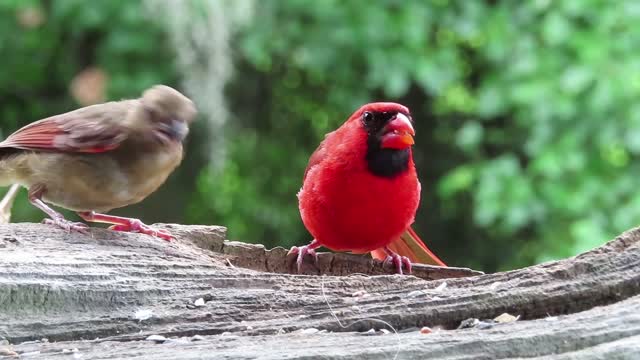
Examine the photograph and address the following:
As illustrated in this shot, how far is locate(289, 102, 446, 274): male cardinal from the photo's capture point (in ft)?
8.59

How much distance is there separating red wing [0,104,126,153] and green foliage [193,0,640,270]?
5.32ft

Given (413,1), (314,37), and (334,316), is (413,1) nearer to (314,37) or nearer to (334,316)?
(314,37)

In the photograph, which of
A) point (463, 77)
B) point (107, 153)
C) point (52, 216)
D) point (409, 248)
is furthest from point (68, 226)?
point (463, 77)

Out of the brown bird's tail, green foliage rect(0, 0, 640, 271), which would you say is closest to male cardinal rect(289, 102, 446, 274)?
the brown bird's tail

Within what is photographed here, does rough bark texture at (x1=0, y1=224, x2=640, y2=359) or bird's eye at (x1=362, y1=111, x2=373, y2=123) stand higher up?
bird's eye at (x1=362, y1=111, x2=373, y2=123)

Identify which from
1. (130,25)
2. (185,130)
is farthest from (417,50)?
(185,130)

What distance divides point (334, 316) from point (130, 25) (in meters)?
2.46

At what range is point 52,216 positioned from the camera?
2309 millimetres

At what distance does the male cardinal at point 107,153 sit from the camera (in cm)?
236

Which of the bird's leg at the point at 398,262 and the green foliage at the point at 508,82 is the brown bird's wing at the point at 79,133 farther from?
the green foliage at the point at 508,82

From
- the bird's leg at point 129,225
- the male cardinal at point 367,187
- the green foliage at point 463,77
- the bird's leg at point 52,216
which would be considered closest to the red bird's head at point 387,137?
the male cardinal at point 367,187

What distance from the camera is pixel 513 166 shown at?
13.9 feet

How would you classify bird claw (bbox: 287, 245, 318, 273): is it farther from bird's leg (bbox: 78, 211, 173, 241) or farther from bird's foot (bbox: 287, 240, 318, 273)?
bird's leg (bbox: 78, 211, 173, 241)

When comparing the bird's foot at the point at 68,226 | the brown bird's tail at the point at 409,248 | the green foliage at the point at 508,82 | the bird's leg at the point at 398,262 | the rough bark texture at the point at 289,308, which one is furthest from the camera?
the green foliage at the point at 508,82
